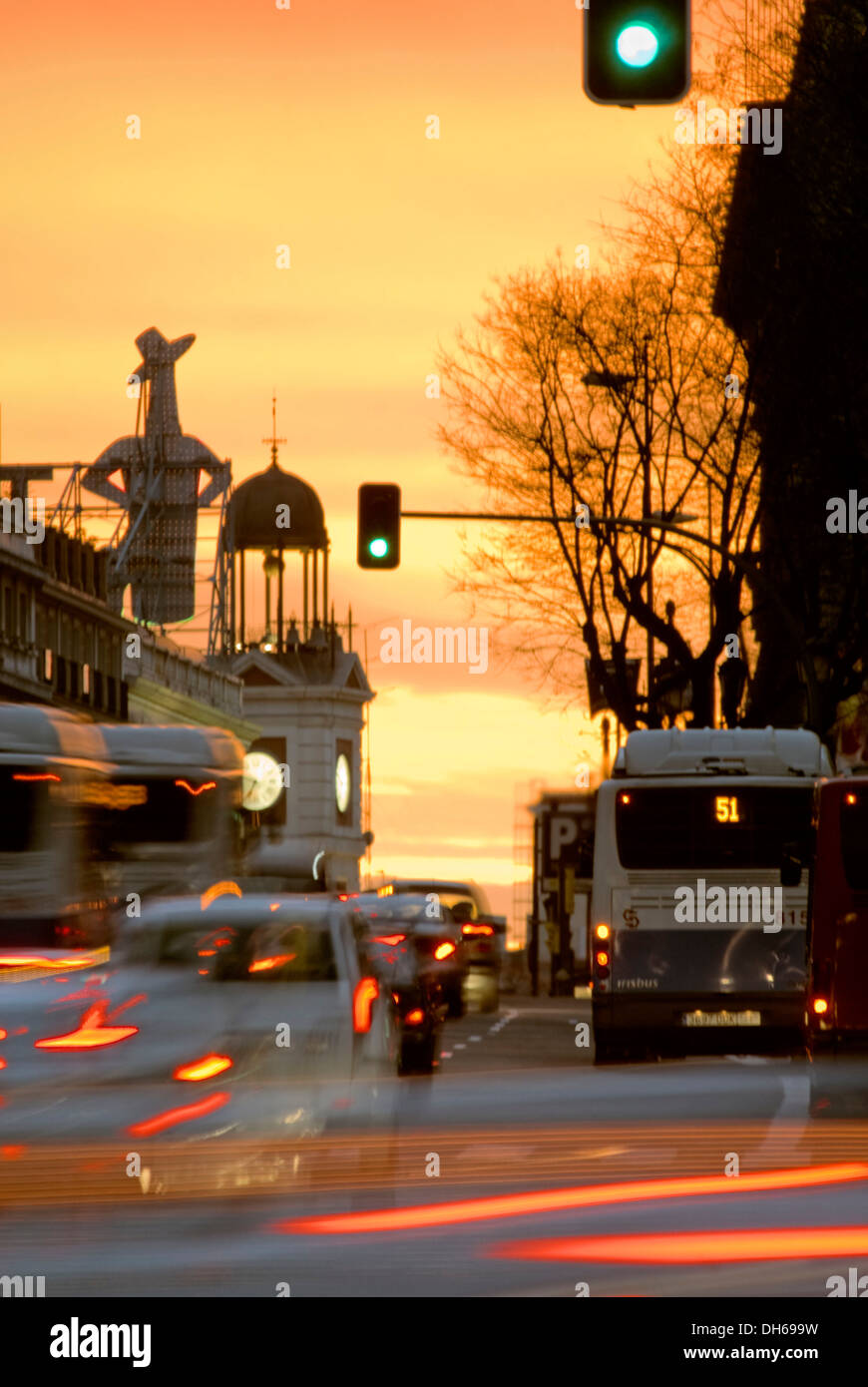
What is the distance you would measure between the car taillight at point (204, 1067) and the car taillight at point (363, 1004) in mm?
2315

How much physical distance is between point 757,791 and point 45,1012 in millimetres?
14523

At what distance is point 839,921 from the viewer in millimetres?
16234

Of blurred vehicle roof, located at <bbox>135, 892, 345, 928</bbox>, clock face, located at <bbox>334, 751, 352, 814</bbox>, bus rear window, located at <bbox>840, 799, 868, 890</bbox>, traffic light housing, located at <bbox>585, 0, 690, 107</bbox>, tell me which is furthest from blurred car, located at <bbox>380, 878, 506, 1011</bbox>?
clock face, located at <bbox>334, 751, 352, 814</bbox>

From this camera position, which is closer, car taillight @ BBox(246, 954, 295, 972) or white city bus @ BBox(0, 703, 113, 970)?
car taillight @ BBox(246, 954, 295, 972)

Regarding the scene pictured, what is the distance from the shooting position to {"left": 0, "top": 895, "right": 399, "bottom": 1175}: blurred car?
6582mm

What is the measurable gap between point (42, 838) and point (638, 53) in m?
19.4

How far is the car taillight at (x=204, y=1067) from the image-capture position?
9.15m

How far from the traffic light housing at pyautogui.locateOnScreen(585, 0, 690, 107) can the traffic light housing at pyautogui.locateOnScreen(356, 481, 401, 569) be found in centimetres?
1592

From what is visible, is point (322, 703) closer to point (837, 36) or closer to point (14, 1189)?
point (837, 36)

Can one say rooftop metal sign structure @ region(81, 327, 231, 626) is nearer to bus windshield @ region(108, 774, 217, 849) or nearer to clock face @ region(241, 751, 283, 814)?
clock face @ region(241, 751, 283, 814)

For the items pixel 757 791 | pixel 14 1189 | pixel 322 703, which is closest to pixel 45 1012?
pixel 14 1189

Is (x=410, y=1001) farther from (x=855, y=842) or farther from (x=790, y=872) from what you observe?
(x=855, y=842)

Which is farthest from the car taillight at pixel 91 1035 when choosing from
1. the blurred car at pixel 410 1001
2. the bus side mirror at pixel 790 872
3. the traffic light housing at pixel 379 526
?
the traffic light housing at pixel 379 526

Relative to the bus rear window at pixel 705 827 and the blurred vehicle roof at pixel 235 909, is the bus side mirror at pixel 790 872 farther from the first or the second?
the blurred vehicle roof at pixel 235 909
